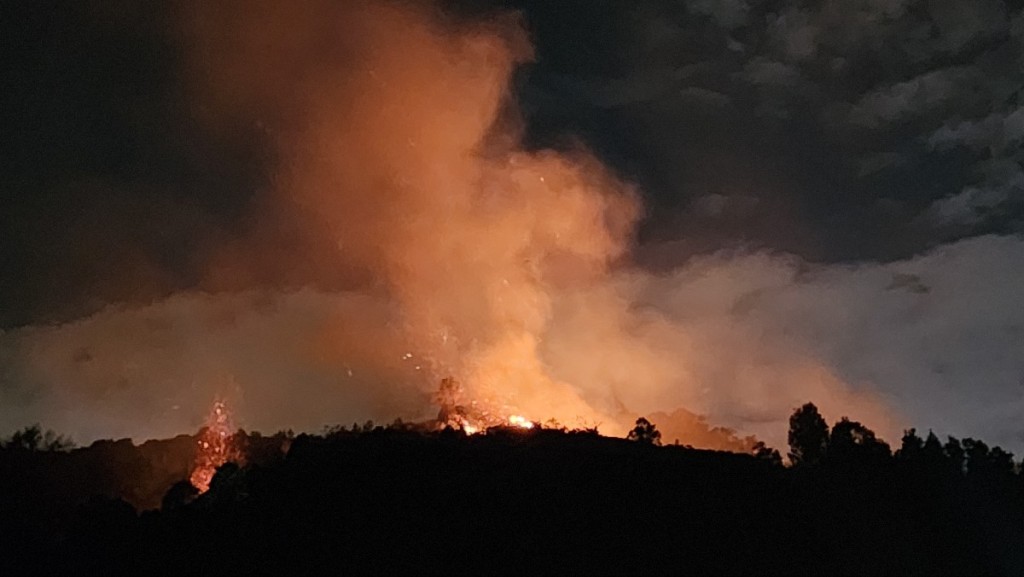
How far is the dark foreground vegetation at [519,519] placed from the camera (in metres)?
61.7

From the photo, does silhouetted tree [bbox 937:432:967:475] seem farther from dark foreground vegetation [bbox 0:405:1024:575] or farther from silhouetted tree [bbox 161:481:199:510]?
silhouetted tree [bbox 161:481:199:510]

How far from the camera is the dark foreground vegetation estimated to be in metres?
61.7

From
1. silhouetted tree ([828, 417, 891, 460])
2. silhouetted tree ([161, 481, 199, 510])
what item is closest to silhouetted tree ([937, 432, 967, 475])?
silhouetted tree ([828, 417, 891, 460])

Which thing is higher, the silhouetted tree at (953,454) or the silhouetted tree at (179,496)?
the silhouetted tree at (953,454)

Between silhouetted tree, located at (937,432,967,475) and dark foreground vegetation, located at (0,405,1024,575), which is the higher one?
silhouetted tree, located at (937,432,967,475)

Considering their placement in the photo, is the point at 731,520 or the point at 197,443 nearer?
the point at 731,520

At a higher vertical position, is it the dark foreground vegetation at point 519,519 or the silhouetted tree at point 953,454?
the silhouetted tree at point 953,454

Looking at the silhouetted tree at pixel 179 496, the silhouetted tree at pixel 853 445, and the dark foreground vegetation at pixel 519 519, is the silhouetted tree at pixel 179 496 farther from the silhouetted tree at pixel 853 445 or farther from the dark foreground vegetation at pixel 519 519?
the silhouetted tree at pixel 853 445

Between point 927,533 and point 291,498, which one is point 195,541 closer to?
point 291,498

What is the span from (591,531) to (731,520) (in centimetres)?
1213

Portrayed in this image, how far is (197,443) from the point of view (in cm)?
15700

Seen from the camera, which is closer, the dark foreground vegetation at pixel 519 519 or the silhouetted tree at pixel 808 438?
the dark foreground vegetation at pixel 519 519

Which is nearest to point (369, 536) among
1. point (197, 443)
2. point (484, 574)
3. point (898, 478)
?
point (484, 574)

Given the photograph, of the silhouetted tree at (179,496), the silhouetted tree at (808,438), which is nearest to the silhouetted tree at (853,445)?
the silhouetted tree at (808,438)
